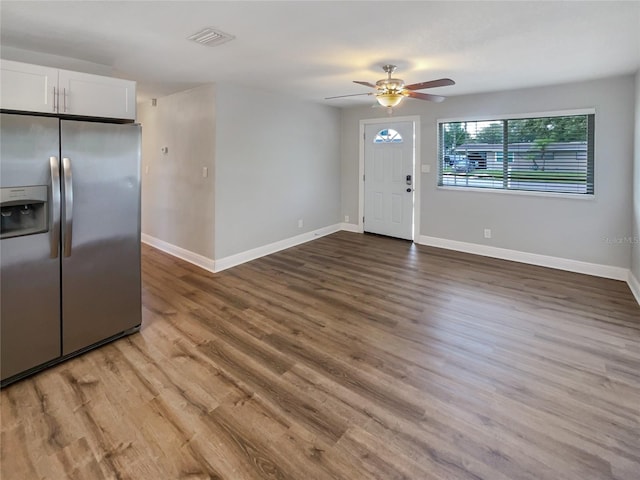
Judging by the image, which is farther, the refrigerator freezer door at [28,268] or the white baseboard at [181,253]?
the white baseboard at [181,253]

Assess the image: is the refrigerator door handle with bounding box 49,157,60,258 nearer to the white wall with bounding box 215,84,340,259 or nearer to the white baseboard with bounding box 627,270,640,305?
the white wall with bounding box 215,84,340,259

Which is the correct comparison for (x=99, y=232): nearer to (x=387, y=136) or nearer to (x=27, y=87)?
(x=27, y=87)

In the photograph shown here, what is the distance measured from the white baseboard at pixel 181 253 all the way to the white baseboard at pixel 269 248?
0.54ft

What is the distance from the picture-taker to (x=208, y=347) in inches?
107

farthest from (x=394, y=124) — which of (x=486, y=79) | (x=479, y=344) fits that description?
(x=479, y=344)

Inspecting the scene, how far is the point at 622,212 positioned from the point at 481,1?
137 inches

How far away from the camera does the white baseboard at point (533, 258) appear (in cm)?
425

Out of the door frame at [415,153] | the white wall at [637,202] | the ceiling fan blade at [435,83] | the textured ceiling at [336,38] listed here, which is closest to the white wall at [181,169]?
the textured ceiling at [336,38]

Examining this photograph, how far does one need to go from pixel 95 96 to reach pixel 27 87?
421 mm

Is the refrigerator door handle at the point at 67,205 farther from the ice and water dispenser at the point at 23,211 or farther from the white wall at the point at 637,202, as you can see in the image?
the white wall at the point at 637,202

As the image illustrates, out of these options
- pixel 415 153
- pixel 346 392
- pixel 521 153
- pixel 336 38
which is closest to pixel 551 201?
pixel 521 153

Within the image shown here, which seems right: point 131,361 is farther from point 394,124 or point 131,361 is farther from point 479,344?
point 394,124

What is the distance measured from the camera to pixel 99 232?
2586 millimetres

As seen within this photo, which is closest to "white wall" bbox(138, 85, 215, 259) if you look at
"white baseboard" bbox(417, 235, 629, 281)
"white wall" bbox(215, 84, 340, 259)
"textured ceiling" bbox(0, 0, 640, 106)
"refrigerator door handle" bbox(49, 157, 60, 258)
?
"white wall" bbox(215, 84, 340, 259)
